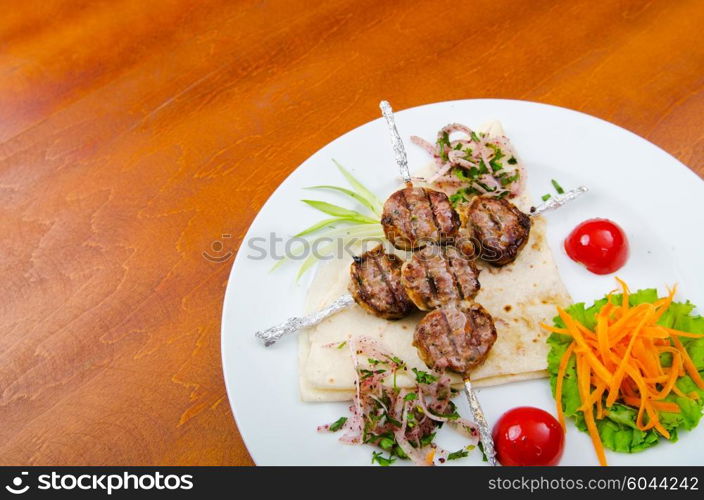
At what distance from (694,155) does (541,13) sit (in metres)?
1.88

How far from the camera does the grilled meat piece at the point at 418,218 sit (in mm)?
3846

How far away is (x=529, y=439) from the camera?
10.9 ft

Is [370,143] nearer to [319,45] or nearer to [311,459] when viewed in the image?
[319,45]

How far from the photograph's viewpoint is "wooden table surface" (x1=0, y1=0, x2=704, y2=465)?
3994mm

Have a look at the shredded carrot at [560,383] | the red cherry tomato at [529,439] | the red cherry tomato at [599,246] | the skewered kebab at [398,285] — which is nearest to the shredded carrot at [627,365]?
the shredded carrot at [560,383]

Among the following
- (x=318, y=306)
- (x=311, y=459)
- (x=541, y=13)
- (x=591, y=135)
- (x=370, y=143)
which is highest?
(x=541, y=13)

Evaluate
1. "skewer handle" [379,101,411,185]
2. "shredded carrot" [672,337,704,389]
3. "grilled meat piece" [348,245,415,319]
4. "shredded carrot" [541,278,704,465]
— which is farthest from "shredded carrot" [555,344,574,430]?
"skewer handle" [379,101,411,185]

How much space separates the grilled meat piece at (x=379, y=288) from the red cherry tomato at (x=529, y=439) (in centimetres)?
94

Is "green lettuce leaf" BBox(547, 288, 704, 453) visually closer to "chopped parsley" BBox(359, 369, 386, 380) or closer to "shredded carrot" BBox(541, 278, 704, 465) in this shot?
"shredded carrot" BBox(541, 278, 704, 465)

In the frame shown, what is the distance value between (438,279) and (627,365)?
120 centimetres

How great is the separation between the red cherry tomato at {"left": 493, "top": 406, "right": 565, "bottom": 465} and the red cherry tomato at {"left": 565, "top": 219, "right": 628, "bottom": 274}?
3.63 feet

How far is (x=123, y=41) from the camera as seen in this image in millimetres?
5539

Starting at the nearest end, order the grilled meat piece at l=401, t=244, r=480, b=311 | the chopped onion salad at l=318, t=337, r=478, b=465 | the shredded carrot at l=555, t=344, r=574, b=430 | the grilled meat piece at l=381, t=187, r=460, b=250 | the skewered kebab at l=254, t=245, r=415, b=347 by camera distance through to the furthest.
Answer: the chopped onion salad at l=318, t=337, r=478, b=465 → the shredded carrot at l=555, t=344, r=574, b=430 → the grilled meat piece at l=401, t=244, r=480, b=311 → the skewered kebab at l=254, t=245, r=415, b=347 → the grilled meat piece at l=381, t=187, r=460, b=250

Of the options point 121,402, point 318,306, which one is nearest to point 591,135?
point 318,306
